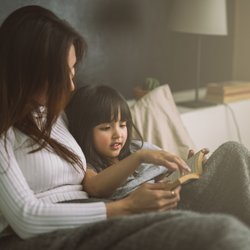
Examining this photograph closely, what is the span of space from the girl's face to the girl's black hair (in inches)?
0.5

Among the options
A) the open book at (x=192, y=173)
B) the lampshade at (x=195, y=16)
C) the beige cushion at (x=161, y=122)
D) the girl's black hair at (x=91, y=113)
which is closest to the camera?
the open book at (x=192, y=173)

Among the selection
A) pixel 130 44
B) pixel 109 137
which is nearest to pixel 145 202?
pixel 109 137

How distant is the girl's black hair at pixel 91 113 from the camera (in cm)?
142

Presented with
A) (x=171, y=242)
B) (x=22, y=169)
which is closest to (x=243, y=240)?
(x=171, y=242)

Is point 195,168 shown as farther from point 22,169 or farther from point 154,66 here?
point 154,66

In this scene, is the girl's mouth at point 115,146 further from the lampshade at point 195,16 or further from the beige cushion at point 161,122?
the lampshade at point 195,16

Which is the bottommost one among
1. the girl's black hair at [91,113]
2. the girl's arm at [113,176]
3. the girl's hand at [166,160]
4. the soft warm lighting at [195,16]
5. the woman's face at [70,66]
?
the girl's arm at [113,176]

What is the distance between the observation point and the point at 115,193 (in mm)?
1338

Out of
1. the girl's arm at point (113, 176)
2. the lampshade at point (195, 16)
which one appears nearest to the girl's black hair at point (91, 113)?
the girl's arm at point (113, 176)

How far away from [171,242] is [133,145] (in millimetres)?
698

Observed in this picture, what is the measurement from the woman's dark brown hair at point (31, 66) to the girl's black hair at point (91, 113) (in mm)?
266

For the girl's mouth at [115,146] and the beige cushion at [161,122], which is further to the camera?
the beige cushion at [161,122]

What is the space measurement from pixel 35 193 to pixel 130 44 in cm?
105

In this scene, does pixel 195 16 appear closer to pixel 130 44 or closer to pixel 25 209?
pixel 130 44
